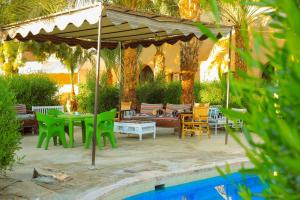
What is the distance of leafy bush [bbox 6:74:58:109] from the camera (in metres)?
14.0

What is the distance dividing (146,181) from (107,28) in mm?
6041

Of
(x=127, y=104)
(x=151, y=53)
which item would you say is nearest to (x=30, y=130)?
(x=127, y=104)

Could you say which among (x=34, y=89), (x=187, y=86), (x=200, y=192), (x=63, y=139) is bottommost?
(x=200, y=192)

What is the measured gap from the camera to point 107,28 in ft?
37.9

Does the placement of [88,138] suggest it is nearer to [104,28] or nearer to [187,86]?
[104,28]

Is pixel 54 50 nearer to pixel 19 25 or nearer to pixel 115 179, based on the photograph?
pixel 19 25

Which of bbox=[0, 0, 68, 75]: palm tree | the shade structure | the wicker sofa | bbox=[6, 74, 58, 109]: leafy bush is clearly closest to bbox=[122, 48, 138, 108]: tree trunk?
the shade structure

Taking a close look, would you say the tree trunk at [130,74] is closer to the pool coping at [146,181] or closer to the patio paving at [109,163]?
the patio paving at [109,163]

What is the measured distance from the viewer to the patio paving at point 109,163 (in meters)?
5.71

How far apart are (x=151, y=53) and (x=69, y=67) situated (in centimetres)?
646

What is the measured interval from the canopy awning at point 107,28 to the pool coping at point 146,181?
7.53ft

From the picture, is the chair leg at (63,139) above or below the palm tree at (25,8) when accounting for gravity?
below

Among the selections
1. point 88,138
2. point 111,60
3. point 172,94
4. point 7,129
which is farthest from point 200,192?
point 111,60

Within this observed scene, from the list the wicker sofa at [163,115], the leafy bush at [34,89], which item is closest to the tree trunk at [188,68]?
the wicker sofa at [163,115]
